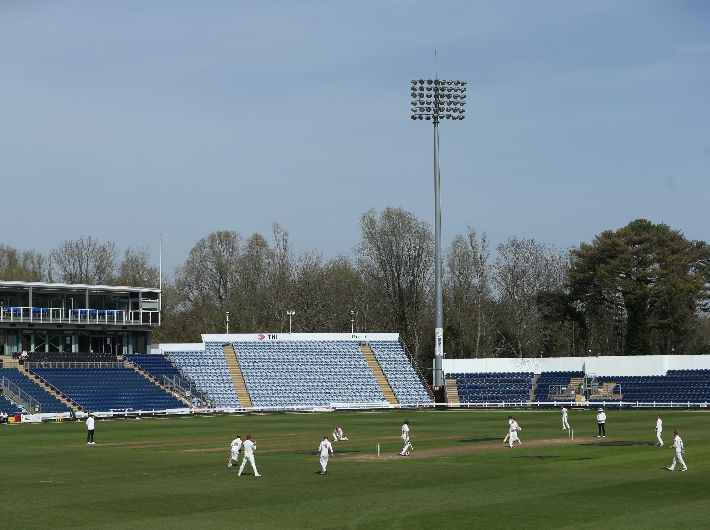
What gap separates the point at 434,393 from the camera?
351 feet

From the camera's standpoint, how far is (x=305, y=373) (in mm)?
107875

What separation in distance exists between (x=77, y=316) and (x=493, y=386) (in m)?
42.4

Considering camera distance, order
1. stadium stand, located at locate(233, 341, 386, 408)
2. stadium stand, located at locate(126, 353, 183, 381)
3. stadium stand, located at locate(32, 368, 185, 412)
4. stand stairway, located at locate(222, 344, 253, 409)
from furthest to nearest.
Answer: stadium stand, located at locate(233, 341, 386, 408) → stadium stand, located at locate(126, 353, 183, 381) → stand stairway, located at locate(222, 344, 253, 409) → stadium stand, located at locate(32, 368, 185, 412)

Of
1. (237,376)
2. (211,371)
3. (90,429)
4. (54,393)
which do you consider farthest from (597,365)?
(90,429)

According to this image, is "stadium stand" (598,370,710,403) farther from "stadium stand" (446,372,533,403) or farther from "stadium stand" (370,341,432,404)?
"stadium stand" (370,341,432,404)

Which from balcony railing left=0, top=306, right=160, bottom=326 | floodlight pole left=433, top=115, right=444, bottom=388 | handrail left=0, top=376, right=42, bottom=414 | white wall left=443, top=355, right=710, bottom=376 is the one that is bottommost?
handrail left=0, top=376, right=42, bottom=414

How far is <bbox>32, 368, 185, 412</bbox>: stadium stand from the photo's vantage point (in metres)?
90.0

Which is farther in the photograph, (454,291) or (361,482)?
(454,291)

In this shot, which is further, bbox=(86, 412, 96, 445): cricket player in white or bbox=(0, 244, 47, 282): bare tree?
bbox=(0, 244, 47, 282): bare tree

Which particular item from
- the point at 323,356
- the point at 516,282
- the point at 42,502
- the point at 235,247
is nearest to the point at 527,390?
the point at 323,356

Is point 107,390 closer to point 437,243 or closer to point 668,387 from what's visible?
point 437,243

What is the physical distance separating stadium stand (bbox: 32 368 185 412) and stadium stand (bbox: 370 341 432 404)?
24.6 meters

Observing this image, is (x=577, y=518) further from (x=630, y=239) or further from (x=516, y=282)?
(x=516, y=282)

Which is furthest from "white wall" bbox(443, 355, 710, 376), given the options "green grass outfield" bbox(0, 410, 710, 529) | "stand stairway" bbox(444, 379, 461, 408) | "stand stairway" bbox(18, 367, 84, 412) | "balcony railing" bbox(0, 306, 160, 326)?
"stand stairway" bbox(18, 367, 84, 412)
